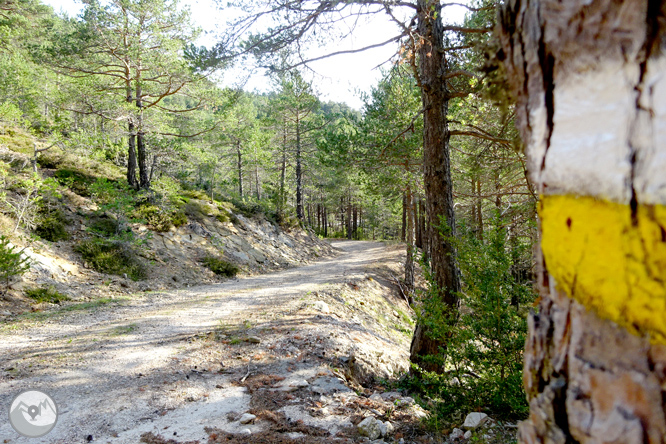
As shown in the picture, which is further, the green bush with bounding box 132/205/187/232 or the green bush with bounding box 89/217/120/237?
the green bush with bounding box 132/205/187/232

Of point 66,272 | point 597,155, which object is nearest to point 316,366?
point 597,155

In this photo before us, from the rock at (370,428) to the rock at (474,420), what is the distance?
76 centimetres

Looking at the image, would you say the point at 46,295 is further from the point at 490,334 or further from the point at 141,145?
the point at 490,334

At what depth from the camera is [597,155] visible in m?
0.63

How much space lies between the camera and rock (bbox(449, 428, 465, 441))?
3.03 meters

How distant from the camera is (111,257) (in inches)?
371

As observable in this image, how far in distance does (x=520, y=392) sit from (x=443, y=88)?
153 inches

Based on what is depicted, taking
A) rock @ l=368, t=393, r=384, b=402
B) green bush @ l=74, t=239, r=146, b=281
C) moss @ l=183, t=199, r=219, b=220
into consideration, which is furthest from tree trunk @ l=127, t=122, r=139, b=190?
rock @ l=368, t=393, r=384, b=402

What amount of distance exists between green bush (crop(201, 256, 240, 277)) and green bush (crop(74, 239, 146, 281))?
224 centimetres

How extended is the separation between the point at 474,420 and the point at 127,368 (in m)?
3.99

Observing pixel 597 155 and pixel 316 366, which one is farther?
pixel 316 366

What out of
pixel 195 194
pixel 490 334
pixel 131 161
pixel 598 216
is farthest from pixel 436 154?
pixel 195 194

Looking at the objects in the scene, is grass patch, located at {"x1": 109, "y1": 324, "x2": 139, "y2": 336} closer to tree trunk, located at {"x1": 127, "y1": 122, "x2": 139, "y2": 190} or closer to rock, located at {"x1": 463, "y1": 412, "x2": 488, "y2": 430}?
rock, located at {"x1": 463, "y1": 412, "x2": 488, "y2": 430}

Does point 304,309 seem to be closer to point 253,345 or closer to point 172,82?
point 253,345
